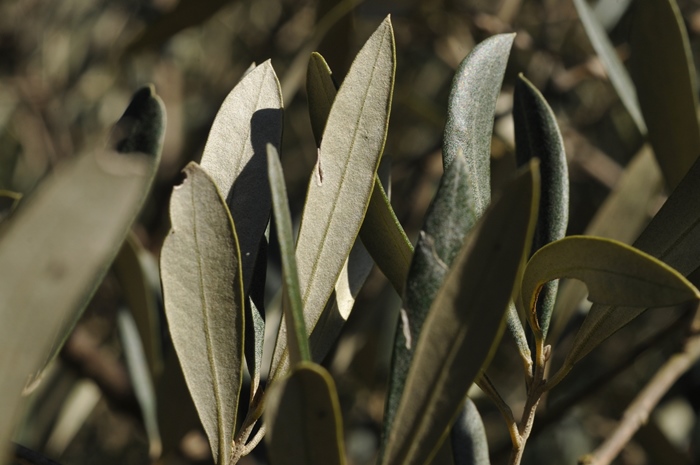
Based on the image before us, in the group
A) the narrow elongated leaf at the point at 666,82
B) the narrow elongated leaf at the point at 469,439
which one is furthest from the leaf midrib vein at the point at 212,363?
the narrow elongated leaf at the point at 666,82

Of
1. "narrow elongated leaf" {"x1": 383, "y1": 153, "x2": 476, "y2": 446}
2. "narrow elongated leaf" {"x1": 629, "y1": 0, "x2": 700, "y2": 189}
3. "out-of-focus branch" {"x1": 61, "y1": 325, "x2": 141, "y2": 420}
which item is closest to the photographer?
"narrow elongated leaf" {"x1": 383, "y1": 153, "x2": 476, "y2": 446}

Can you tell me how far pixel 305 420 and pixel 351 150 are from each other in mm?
139

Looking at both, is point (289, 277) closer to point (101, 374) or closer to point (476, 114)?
point (476, 114)

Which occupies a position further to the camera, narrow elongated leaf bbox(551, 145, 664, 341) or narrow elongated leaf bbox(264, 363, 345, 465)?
narrow elongated leaf bbox(551, 145, 664, 341)

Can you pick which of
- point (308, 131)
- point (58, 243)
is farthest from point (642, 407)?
point (308, 131)

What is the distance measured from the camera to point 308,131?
6.23 ft

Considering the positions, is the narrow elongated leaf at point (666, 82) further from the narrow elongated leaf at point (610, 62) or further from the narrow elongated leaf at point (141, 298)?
the narrow elongated leaf at point (141, 298)

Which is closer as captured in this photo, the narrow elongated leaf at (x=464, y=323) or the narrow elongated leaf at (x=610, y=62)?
the narrow elongated leaf at (x=464, y=323)

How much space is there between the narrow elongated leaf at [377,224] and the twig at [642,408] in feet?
0.73

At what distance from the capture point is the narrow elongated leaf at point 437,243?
0.36m

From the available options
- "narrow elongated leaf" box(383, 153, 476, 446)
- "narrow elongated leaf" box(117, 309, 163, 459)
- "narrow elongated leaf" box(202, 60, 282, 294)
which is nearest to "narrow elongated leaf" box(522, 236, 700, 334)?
"narrow elongated leaf" box(383, 153, 476, 446)

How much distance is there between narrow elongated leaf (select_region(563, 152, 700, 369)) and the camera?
0.43 meters

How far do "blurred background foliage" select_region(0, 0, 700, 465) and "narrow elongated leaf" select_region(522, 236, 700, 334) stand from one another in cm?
38

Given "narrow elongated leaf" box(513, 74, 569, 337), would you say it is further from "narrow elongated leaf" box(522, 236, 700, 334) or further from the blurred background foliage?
the blurred background foliage
